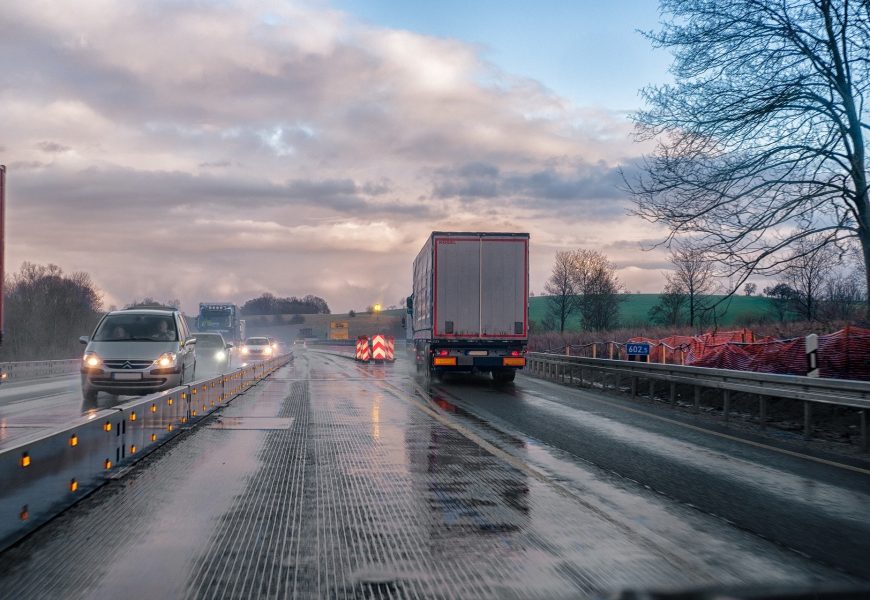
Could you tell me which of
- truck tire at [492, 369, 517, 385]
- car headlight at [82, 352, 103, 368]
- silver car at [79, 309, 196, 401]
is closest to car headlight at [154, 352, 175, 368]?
silver car at [79, 309, 196, 401]

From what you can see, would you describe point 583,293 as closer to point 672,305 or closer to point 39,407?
point 672,305

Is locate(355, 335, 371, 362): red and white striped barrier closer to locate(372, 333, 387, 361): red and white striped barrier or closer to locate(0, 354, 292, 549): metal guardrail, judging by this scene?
locate(372, 333, 387, 361): red and white striped barrier

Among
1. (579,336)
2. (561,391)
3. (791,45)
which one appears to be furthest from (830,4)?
(579,336)

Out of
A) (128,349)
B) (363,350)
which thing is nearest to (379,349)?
(363,350)

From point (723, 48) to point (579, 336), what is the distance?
34441mm

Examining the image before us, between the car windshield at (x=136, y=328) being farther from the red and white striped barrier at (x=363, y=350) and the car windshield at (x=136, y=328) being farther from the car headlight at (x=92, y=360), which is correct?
the red and white striped barrier at (x=363, y=350)

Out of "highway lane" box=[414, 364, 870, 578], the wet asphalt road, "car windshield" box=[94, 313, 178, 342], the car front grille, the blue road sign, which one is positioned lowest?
"highway lane" box=[414, 364, 870, 578]

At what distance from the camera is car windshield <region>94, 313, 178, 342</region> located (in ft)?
60.7

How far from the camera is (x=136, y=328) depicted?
1889 centimetres

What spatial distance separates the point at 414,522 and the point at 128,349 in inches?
495

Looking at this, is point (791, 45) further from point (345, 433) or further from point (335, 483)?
point (335, 483)

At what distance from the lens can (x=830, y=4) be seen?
1808 cm

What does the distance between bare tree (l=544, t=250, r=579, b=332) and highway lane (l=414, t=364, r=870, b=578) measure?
62010 mm

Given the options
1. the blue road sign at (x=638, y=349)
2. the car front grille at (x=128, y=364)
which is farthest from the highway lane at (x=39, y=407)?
the blue road sign at (x=638, y=349)
